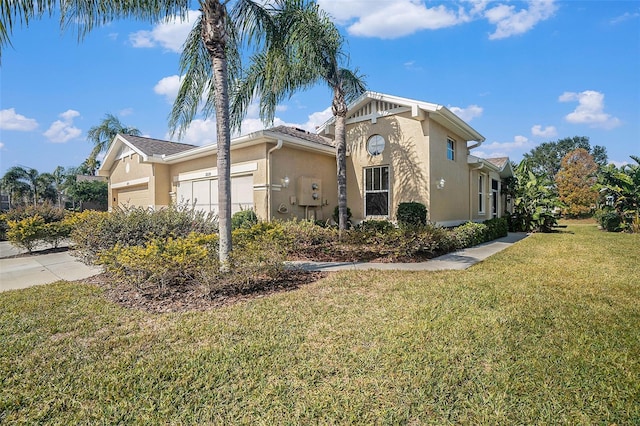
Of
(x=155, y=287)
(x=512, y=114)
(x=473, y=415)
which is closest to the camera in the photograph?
(x=473, y=415)

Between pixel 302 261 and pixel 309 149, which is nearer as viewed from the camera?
pixel 302 261

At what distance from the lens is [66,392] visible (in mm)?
2988

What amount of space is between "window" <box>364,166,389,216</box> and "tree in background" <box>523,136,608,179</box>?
2264 inches

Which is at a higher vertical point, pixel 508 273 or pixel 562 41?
pixel 562 41

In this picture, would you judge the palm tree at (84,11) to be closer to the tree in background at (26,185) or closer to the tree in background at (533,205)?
the tree in background at (533,205)

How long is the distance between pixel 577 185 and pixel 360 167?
36.9 m

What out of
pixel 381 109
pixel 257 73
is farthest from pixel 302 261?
pixel 381 109

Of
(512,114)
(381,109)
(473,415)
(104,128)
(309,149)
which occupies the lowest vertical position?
(473,415)

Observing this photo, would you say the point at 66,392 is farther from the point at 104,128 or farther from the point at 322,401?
the point at 104,128

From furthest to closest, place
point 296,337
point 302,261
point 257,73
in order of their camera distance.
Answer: point 257,73
point 302,261
point 296,337

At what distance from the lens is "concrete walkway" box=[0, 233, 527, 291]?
7.57 metres

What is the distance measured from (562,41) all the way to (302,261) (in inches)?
486

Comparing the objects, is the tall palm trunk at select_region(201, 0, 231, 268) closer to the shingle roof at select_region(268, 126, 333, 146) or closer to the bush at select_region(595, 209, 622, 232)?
the shingle roof at select_region(268, 126, 333, 146)

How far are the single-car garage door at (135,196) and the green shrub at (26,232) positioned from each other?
20.2 ft
